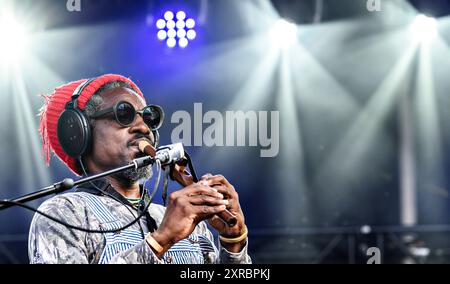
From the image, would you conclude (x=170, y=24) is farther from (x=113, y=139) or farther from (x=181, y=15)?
(x=113, y=139)

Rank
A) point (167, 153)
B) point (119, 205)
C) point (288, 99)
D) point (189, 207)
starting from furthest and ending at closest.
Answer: point (288, 99) < point (119, 205) < point (189, 207) < point (167, 153)

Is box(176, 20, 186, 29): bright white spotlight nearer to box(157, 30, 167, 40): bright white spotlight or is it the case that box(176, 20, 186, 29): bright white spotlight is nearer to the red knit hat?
box(157, 30, 167, 40): bright white spotlight

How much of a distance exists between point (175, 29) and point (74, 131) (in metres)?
0.80

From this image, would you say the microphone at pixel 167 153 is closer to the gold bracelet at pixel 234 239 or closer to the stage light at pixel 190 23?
the gold bracelet at pixel 234 239

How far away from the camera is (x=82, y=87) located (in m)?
3.01

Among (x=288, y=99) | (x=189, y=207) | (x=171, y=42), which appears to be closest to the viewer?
(x=189, y=207)

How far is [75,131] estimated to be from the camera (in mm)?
2852

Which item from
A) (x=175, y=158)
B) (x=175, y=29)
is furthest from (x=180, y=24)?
(x=175, y=158)

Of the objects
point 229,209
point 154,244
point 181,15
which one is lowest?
point 154,244

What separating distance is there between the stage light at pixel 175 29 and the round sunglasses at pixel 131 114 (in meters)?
0.52

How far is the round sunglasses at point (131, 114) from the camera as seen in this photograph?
2.87 metres

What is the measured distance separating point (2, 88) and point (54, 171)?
498mm

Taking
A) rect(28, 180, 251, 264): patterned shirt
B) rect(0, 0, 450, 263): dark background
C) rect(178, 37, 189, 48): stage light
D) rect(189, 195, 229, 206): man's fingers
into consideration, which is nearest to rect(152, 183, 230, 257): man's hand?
rect(189, 195, 229, 206): man's fingers
